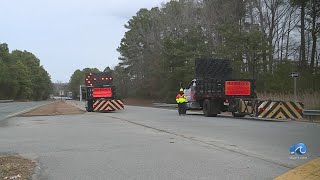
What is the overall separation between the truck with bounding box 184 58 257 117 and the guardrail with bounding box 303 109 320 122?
2.83m

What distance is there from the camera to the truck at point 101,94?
36750mm

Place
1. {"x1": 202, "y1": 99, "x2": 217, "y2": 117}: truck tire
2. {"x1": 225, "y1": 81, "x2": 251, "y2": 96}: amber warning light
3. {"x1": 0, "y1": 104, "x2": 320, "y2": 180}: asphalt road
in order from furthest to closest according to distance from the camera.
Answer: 1. {"x1": 202, "y1": 99, "x2": 217, "y2": 117}: truck tire
2. {"x1": 225, "y1": 81, "x2": 251, "y2": 96}: amber warning light
3. {"x1": 0, "y1": 104, "x2": 320, "y2": 180}: asphalt road

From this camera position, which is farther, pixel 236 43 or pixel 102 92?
pixel 236 43

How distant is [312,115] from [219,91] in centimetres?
564

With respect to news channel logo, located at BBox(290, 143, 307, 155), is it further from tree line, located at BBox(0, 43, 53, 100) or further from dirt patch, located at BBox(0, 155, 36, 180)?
tree line, located at BBox(0, 43, 53, 100)

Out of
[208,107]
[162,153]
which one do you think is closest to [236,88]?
[208,107]

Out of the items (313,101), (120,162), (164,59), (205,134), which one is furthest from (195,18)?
(120,162)

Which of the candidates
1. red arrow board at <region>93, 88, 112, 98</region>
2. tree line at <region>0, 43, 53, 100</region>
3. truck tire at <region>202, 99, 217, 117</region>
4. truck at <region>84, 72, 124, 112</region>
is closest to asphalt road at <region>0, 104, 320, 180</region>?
truck tire at <region>202, 99, 217, 117</region>

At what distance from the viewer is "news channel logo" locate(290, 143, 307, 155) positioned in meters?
11.1

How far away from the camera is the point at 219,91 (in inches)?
1067

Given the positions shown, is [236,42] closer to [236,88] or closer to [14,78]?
[236,88]

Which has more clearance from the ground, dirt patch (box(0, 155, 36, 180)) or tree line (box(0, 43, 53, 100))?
tree line (box(0, 43, 53, 100))

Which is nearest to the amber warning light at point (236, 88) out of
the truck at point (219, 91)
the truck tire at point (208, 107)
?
the truck at point (219, 91)

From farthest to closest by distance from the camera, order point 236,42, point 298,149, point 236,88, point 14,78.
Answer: point 14,78, point 236,42, point 236,88, point 298,149
